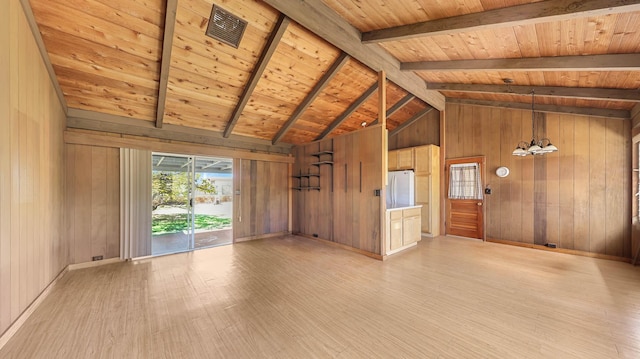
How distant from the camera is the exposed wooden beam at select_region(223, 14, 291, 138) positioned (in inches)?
130

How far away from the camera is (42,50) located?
9.28 ft

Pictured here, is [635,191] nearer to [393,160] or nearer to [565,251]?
[565,251]

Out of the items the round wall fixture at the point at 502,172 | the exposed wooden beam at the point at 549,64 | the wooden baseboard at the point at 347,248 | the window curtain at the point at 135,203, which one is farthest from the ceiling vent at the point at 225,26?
the round wall fixture at the point at 502,172

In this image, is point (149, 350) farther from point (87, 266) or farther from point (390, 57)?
point (390, 57)

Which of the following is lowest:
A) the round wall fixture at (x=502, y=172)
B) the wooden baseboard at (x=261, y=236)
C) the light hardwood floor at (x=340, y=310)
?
the wooden baseboard at (x=261, y=236)

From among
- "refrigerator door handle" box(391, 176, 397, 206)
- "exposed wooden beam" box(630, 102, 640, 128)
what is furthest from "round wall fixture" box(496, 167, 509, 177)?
"refrigerator door handle" box(391, 176, 397, 206)

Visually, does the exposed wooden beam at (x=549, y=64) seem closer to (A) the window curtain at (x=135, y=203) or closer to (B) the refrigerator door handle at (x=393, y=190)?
(B) the refrigerator door handle at (x=393, y=190)

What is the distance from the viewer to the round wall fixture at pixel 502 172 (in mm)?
5344

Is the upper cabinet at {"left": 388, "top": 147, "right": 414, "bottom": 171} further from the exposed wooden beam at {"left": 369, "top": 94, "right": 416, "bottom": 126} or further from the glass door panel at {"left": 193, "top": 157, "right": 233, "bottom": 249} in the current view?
the glass door panel at {"left": 193, "top": 157, "right": 233, "bottom": 249}

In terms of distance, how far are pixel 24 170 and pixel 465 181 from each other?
302 inches

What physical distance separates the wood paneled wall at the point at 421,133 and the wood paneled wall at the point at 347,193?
288 cm

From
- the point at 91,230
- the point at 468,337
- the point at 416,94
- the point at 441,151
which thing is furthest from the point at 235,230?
the point at 441,151

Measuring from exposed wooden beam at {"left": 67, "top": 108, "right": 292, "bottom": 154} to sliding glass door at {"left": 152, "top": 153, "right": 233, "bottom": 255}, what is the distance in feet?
1.35

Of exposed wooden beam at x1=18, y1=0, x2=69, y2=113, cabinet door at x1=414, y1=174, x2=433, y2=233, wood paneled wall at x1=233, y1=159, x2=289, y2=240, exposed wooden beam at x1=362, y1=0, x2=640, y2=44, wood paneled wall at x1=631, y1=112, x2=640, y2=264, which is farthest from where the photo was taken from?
cabinet door at x1=414, y1=174, x2=433, y2=233
